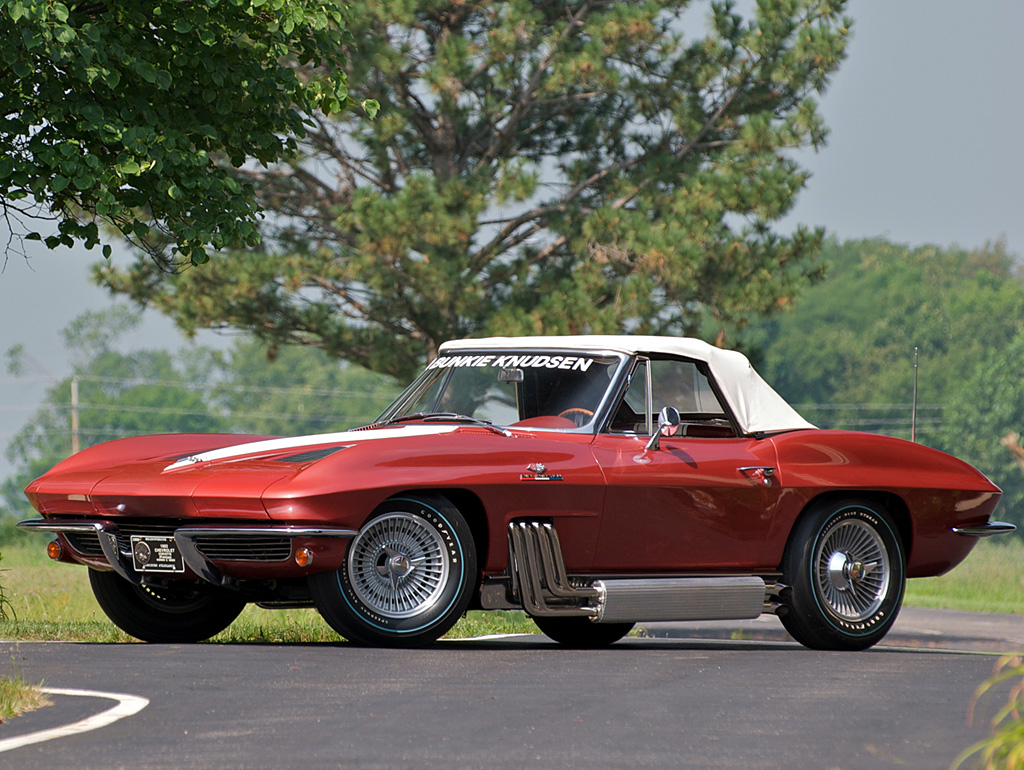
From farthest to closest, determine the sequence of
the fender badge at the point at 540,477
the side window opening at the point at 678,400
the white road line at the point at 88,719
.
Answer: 1. the side window opening at the point at 678,400
2. the fender badge at the point at 540,477
3. the white road line at the point at 88,719

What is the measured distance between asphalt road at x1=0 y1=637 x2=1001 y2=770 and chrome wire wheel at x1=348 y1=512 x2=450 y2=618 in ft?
1.00

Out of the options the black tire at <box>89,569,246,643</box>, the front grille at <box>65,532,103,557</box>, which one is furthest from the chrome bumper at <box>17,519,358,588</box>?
the black tire at <box>89,569,246,643</box>

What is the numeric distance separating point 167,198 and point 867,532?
632 centimetres

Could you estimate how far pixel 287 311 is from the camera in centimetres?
2619

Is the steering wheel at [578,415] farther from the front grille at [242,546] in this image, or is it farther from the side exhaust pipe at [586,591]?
the front grille at [242,546]

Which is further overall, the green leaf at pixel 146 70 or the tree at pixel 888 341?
the tree at pixel 888 341

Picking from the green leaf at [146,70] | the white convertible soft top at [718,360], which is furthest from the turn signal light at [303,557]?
the green leaf at [146,70]

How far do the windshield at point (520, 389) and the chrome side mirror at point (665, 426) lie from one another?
38 cm

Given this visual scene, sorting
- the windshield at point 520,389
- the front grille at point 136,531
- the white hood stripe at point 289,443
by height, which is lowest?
the front grille at point 136,531

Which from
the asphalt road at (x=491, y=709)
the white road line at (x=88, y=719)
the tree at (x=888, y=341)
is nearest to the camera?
the asphalt road at (x=491, y=709)

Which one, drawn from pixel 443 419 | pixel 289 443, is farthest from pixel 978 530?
pixel 289 443

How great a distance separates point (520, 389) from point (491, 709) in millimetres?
3837

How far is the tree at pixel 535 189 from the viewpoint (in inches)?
961

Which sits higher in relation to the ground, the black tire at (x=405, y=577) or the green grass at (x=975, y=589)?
the black tire at (x=405, y=577)
